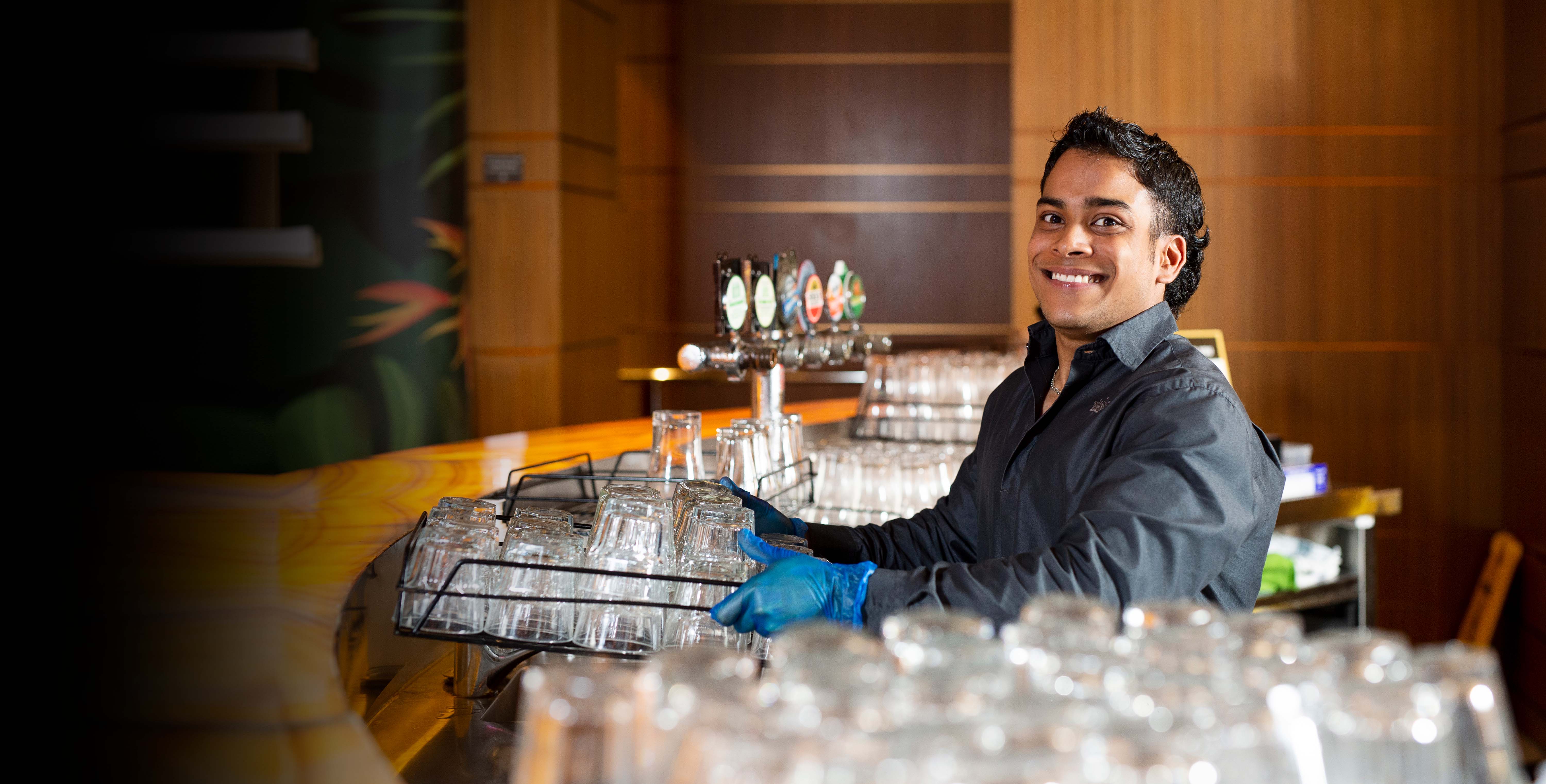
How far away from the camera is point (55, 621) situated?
2.39 meters

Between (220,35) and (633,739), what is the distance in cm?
554

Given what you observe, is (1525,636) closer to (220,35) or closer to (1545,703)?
(1545,703)

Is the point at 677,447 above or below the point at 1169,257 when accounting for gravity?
below

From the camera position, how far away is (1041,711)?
71 cm

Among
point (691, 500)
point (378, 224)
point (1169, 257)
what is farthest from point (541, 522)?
point (378, 224)

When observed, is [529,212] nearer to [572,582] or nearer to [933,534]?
[933,534]

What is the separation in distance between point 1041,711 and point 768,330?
219 cm

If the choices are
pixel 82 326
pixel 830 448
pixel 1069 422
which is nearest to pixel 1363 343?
pixel 830 448

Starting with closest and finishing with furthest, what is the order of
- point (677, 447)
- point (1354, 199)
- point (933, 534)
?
point (933, 534)
point (677, 447)
point (1354, 199)

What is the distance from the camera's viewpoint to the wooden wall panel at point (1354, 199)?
5.25 m

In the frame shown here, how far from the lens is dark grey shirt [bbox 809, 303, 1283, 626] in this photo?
141 centimetres

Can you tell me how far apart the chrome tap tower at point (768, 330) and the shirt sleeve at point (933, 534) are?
59 centimetres

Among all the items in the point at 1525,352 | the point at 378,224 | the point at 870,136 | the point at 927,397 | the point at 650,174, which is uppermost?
the point at 870,136

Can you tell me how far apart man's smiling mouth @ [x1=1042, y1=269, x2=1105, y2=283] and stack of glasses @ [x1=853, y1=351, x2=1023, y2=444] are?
137cm
